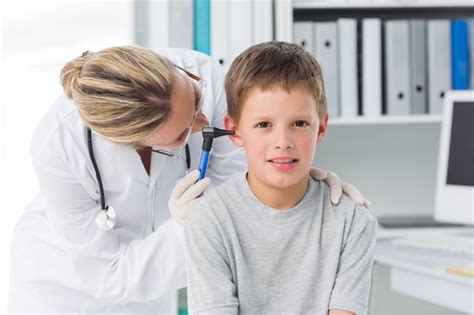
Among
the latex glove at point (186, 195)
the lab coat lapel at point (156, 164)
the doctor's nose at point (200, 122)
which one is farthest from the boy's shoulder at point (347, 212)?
the lab coat lapel at point (156, 164)

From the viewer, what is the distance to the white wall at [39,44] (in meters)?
2.57

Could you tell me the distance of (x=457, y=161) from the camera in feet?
7.48

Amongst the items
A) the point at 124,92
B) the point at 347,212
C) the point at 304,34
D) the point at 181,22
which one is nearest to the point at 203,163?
the point at 124,92

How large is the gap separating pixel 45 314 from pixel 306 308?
2.62ft

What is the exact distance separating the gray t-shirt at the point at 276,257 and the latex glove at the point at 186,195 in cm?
8

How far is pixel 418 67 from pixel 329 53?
12.9 inches

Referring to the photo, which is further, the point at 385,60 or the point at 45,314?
the point at 385,60

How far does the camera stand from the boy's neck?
46.1 inches

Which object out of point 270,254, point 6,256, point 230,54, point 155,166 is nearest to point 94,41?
point 230,54

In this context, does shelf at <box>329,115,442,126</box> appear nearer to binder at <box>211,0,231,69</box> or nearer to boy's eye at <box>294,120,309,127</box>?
binder at <box>211,0,231,69</box>

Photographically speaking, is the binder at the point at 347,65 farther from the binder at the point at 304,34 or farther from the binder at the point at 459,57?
the binder at the point at 459,57

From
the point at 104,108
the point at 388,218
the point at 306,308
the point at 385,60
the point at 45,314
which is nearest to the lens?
the point at 306,308

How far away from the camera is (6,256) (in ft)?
9.06

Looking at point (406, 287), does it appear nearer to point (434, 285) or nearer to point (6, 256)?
point (434, 285)
